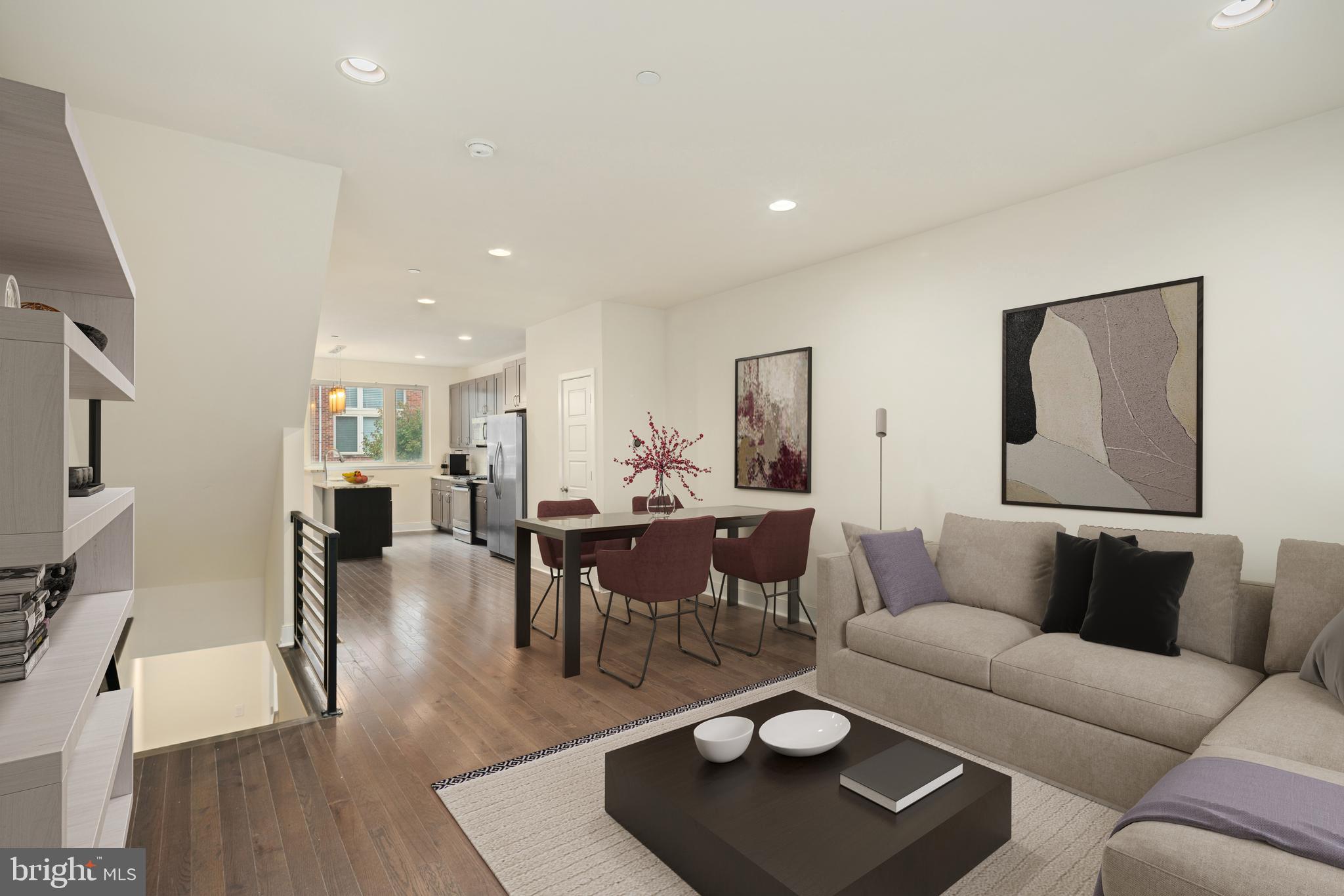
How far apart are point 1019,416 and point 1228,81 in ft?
5.45

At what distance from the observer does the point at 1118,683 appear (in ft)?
7.69

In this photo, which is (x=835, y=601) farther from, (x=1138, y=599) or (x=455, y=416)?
(x=455, y=416)

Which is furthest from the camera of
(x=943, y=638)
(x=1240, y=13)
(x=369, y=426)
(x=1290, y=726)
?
(x=369, y=426)

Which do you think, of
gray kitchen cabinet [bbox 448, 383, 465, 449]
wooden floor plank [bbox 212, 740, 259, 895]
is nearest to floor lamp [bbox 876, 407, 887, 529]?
wooden floor plank [bbox 212, 740, 259, 895]

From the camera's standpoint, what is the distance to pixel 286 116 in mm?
2650

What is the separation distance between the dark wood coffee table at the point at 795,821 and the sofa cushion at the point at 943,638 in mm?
656

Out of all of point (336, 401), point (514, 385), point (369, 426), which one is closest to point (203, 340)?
point (336, 401)

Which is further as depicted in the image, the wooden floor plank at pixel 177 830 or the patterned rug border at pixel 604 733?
the patterned rug border at pixel 604 733

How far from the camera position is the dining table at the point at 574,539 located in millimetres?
3678

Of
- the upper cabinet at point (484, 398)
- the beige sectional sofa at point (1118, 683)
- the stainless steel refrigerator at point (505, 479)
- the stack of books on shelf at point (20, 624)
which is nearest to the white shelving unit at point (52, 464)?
the stack of books on shelf at point (20, 624)

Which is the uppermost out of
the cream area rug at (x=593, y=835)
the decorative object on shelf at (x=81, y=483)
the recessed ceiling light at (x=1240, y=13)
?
the recessed ceiling light at (x=1240, y=13)

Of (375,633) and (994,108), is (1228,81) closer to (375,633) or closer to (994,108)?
(994,108)

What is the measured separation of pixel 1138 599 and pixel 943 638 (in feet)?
2.48

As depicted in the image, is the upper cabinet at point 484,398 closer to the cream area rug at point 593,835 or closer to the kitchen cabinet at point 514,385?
the kitchen cabinet at point 514,385
